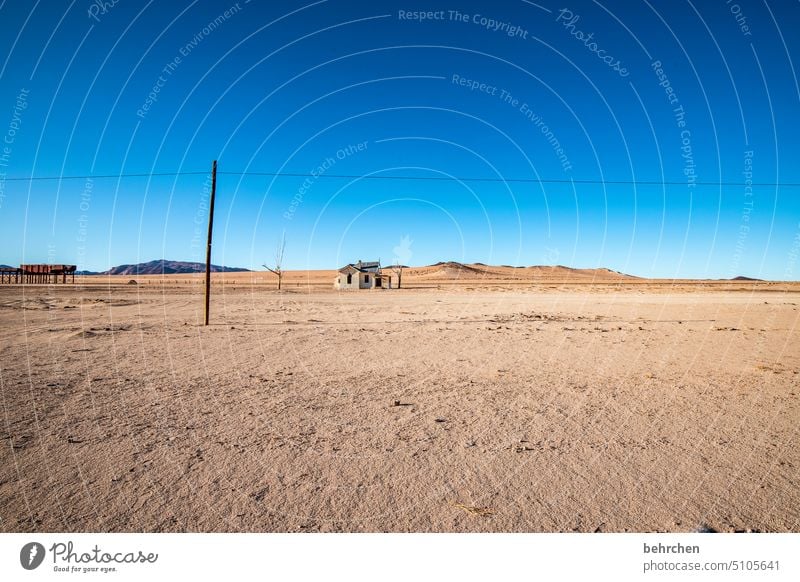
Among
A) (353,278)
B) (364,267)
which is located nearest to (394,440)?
(353,278)

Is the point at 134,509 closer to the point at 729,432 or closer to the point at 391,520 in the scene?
the point at 391,520

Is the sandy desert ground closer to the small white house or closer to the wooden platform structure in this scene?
the small white house

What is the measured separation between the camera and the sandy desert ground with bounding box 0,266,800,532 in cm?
402

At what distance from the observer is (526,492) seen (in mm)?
4391

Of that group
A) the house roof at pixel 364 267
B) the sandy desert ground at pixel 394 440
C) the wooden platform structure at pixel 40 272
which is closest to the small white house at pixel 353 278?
the house roof at pixel 364 267

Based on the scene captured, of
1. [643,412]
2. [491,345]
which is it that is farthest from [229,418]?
[491,345]

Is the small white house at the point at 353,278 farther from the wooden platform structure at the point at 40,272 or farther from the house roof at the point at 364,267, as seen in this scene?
the wooden platform structure at the point at 40,272

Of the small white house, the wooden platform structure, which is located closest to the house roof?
the small white house

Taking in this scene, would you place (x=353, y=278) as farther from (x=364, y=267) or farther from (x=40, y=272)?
(x=40, y=272)

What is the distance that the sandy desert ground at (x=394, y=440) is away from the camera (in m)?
4.02

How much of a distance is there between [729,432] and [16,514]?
8790 millimetres

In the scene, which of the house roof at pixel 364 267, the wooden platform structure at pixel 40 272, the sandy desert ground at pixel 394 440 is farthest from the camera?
the wooden platform structure at pixel 40 272

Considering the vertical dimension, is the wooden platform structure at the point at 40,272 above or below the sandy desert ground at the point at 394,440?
above
